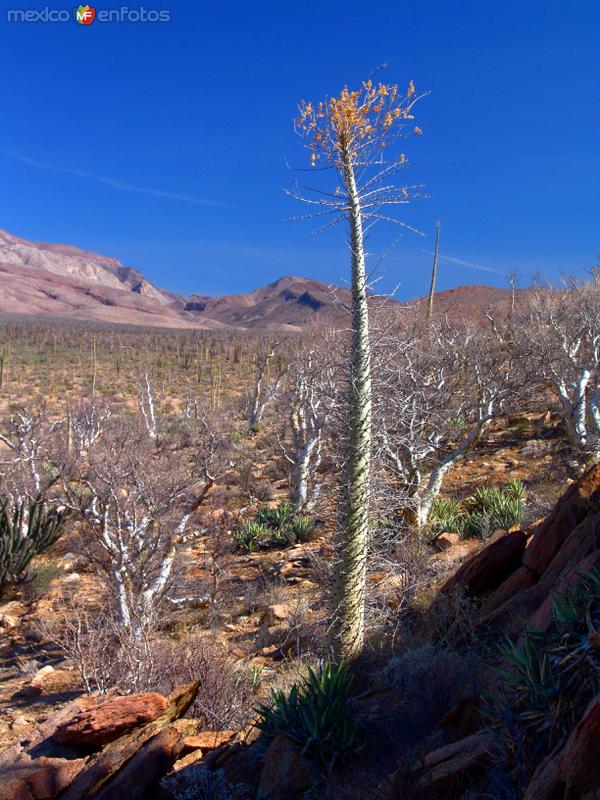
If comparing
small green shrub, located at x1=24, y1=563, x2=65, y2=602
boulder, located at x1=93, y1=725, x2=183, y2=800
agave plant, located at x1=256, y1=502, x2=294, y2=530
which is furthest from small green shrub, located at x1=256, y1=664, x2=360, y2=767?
agave plant, located at x1=256, y1=502, x2=294, y2=530

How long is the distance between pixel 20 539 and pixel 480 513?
8.10 m

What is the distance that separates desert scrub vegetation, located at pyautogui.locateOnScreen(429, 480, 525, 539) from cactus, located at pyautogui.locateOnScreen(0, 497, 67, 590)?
22.4 feet

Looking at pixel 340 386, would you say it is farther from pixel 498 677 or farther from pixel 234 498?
pixel 234 498

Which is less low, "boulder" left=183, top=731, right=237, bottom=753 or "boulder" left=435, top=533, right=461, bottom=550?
"boulder" left=435, top=533, right=461, bottom=550

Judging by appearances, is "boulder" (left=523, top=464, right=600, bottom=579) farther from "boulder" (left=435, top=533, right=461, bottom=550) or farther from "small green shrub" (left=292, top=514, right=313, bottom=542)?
"small green shrub" (left=292, top=514, right=313, bottom=542)

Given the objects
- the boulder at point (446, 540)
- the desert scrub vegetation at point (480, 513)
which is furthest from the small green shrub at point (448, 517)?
the boulder at point (446, 540)

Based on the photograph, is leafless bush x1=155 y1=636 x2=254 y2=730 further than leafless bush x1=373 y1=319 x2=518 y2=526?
No

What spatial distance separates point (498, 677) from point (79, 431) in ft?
54.3

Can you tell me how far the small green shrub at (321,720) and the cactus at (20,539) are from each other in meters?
7.64

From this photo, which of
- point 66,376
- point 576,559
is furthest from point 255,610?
point 66,376

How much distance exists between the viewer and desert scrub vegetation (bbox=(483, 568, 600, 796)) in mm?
2768

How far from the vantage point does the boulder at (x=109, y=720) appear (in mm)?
4504

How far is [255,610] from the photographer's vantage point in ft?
31.4

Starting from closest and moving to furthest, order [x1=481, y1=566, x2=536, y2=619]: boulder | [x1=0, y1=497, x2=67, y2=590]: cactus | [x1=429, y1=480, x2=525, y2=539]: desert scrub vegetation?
1. [x1=481, y1=566, x2=536, y2=619]: boulder
2. [x1=429, y1=480, x2=525, y2=539]: desert scrub vegetation
3. [x1=0, y1=497, x2=67, y2=590]: cactus
